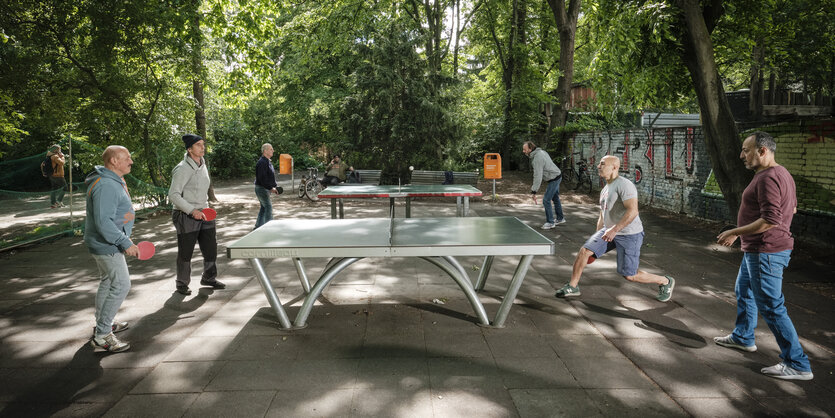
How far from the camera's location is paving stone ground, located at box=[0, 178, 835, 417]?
3283mm

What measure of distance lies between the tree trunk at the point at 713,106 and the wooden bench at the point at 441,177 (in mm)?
6161

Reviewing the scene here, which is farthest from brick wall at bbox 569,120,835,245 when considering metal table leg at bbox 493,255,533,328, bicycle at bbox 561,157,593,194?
metal table leg at bbox 493,255,533,328

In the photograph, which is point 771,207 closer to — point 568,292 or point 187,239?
point 568,292

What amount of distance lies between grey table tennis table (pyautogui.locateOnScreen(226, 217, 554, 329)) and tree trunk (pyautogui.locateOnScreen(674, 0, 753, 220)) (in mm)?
4973

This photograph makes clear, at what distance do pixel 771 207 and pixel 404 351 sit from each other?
2.95 meters

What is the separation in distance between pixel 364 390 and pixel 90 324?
3.22 meters

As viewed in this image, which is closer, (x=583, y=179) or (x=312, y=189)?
(x=312, y=189)

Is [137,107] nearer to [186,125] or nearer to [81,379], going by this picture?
[186,125]

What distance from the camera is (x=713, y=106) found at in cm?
833

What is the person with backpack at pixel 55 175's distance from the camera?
1006 centimetres

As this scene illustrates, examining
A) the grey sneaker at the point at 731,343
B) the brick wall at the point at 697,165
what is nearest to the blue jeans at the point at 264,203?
the grey sneaker at the point at 731,343

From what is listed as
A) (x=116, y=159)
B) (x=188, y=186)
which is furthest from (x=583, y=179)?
(x=116, y=159)

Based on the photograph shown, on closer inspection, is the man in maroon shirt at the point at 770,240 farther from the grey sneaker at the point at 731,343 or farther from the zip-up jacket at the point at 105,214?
the zip-up jacket at the point at 105,214

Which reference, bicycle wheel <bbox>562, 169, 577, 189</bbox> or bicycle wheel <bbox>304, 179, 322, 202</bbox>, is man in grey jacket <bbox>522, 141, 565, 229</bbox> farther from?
bicycle wheel <bbox>562, 169, 577, 189</bbox>
